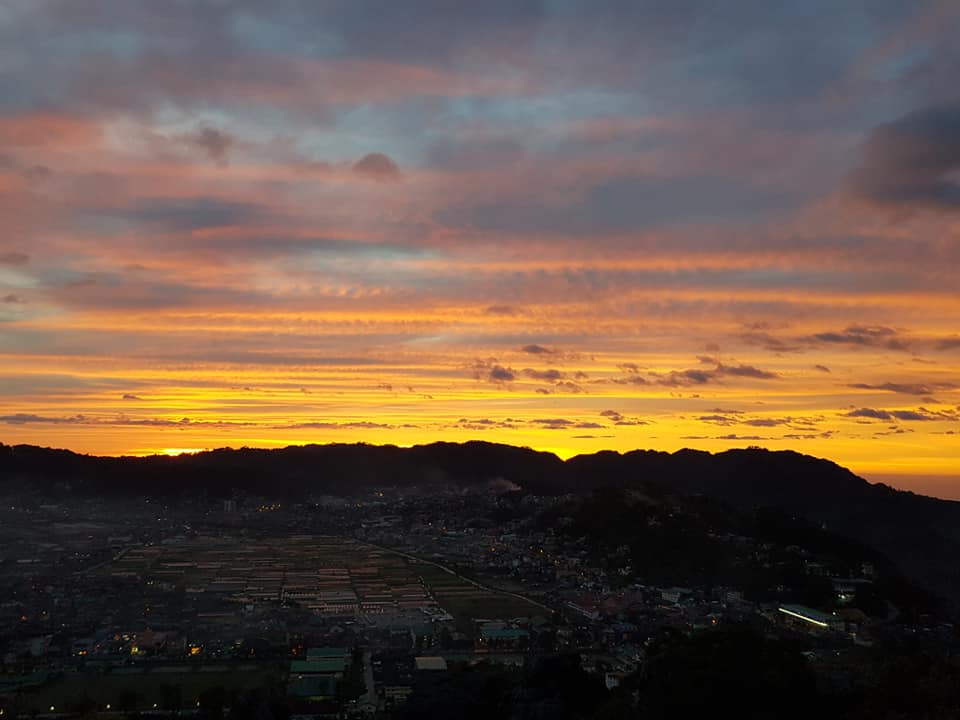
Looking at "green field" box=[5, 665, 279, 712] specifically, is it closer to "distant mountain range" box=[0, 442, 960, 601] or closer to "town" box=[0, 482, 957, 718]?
"town" box=[0, 482, 957, 718]

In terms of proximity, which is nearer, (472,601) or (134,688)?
(134,688)

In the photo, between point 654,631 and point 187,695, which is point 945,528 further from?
point 187,695

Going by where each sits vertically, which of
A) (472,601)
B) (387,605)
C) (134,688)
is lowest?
(134,688)

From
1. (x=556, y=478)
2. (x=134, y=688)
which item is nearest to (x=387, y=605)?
(x=134, y=688)

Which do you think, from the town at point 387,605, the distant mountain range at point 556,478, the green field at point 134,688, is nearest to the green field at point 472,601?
the town at point 387,605

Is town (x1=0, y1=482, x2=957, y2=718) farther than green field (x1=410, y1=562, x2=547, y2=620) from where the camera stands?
No

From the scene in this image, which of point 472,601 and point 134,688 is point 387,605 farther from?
point 134,688

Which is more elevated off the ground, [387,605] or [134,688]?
[387,605]

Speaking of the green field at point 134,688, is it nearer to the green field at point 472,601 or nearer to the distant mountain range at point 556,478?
the green field at point 472,601

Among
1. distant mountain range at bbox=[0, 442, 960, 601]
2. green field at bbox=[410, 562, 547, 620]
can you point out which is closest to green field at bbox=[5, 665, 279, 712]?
green field at bbox=[410, 562, 547, 620]
